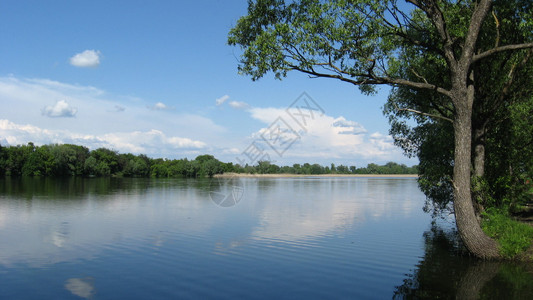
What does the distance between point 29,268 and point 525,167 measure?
1797 centimetres

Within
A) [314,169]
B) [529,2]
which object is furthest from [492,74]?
[314,169]

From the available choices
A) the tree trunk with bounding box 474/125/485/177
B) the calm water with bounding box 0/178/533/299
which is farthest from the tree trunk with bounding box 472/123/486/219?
the calm water with bounding box 0/178/533/299

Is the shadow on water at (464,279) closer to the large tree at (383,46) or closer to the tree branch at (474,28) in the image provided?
the large tree at (383,46)

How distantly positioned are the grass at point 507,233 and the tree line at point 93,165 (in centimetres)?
6743

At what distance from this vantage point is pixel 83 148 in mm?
132500

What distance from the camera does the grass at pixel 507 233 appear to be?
12695 mm

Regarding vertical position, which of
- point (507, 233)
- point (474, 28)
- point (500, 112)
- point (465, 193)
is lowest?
point (507, 233)

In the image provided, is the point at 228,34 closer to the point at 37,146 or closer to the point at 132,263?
the point at 132,263

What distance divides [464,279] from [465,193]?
290 cm

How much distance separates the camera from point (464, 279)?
11.2 meters

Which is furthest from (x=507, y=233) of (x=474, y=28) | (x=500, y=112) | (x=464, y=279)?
(x=474, y=28)

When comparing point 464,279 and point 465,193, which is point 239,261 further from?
point 465,193

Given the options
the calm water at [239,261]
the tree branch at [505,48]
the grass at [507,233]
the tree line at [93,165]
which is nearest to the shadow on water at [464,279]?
the calm water at [239,261]

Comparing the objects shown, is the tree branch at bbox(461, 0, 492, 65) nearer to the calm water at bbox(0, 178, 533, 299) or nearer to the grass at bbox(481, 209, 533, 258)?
the grass at bbox(481, 209, 533, 258)
